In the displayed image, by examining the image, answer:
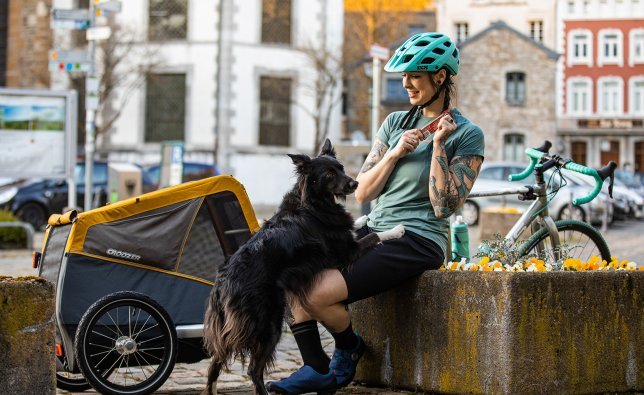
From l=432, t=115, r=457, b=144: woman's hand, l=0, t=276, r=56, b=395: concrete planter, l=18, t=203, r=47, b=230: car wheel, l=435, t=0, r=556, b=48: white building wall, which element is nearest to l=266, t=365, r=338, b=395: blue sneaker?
l=0, t=276, r=56, b=395: concrete planter

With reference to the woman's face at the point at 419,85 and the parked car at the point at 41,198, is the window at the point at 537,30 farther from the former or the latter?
the woman's face at the point at 419,85

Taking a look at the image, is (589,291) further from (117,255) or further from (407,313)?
Result: (117,255)

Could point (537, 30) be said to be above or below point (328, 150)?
above

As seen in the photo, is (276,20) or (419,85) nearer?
(419,85)

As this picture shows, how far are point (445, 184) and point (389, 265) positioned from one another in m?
0.49

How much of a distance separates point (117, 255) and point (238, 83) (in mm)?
32424

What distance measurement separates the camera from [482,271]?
16.9 feet

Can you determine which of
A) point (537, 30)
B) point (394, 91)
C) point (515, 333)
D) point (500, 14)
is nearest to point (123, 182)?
point (515, 333)

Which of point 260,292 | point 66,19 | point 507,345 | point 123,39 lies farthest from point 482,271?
point 123,39

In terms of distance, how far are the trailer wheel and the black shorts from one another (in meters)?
1.03

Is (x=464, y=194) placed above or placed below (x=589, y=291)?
above

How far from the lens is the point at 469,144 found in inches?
211

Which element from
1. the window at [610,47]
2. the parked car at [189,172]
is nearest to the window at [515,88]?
the window at [610,47]

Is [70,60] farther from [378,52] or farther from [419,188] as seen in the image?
[419,188]
